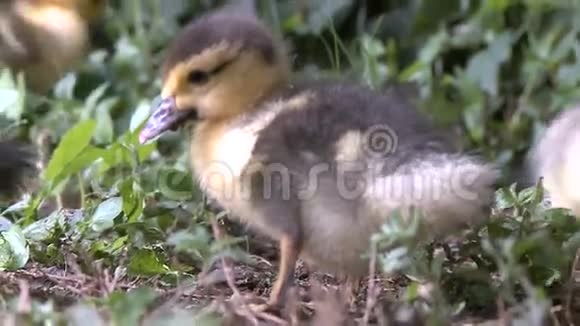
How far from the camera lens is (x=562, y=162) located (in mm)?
2480

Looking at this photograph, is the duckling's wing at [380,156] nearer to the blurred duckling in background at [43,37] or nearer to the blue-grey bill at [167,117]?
the blue-grey bill at [167,117]

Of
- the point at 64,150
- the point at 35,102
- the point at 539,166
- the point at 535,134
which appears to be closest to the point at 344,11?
the point at 535,134

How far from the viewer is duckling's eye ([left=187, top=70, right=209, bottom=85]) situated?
2043 millimetres

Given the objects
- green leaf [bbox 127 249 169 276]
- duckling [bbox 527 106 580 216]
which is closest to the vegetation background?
green leaf [bbox 127 249 169 276]

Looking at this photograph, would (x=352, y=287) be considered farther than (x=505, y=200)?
No

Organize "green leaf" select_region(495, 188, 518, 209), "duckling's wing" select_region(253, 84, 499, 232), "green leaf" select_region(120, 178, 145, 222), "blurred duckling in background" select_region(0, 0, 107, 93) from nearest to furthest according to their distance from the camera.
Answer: "duckling's wing" select_region(253, 84, 499, 232) < "green leaf" select_region(495, 188, 518, 209) < "green leaf" select_region(120, 178, 145, 222) < "blurred duckling in background" select_region(0, 0, 107, 93)

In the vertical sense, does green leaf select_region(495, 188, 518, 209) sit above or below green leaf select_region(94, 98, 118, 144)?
below

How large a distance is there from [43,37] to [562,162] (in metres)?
1.58

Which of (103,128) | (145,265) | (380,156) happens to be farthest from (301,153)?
(103,128)

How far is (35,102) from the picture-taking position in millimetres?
3158

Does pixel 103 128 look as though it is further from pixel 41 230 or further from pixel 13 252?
pixel 13 252

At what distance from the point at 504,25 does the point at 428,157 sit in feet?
6.13

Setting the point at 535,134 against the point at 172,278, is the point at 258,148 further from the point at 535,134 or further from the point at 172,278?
the point at 535,134

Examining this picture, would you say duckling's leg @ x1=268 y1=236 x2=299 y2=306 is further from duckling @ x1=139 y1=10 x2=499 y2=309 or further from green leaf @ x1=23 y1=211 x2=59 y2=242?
green leaf @ x1=23 y1=211 x2=59 y2=242
